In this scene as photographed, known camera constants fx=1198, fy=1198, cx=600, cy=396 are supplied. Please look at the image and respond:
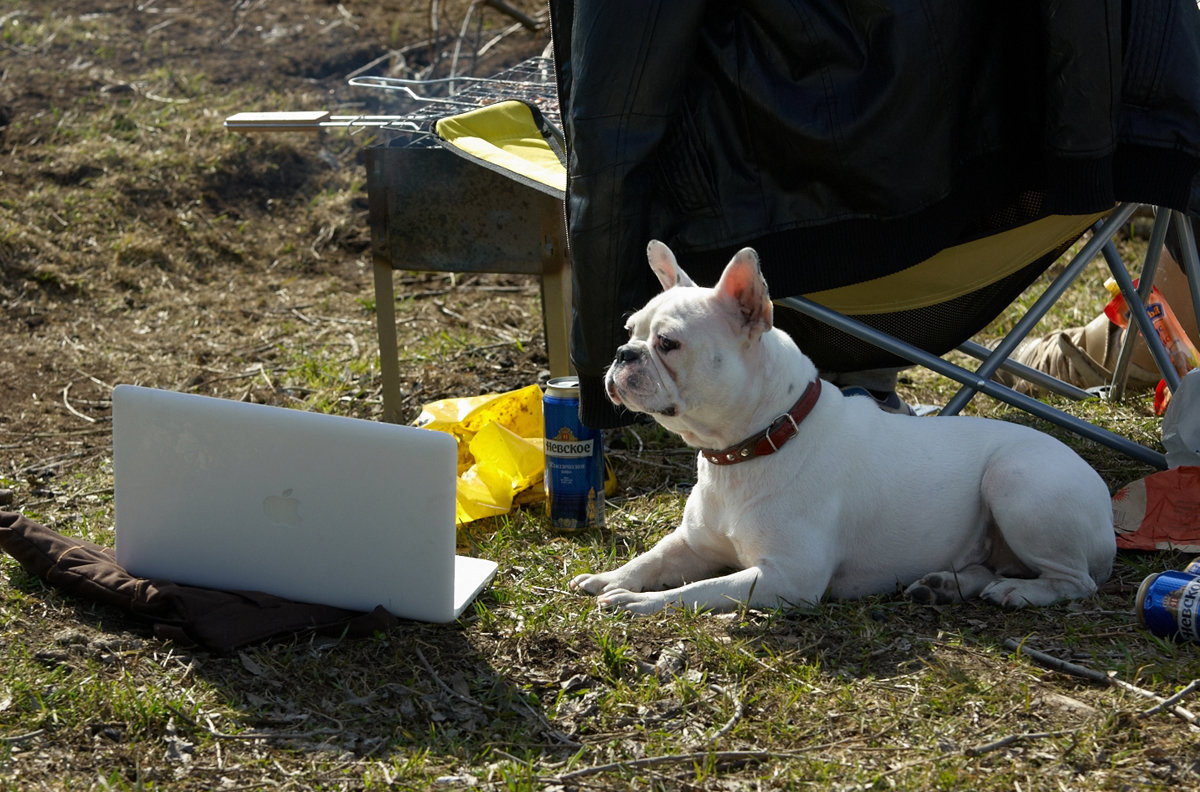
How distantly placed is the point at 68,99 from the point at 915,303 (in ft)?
21.0

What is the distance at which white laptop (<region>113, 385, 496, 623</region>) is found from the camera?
2.77 m

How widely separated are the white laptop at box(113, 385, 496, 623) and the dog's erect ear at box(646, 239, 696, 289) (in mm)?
699

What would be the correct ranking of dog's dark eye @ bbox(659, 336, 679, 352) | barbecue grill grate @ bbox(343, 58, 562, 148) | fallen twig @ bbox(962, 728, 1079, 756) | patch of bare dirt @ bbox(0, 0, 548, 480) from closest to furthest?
fallen twig @ bbox(962, 728, 1079, 756)
dog's dark eye @ bbox(659, 336, 679, 352)
barbecue grill grate @ bbox(343, 58, 562, 148)
patch of bare dirt @ bbox(0, 0, 548, 480)

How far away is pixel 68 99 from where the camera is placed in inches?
311

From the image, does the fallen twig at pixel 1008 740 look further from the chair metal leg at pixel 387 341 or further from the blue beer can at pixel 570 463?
the chair metal leg at pixel 387 341

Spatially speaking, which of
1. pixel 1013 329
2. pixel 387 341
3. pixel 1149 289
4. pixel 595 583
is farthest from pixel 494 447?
pixel 1149 289

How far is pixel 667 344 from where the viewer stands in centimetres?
283

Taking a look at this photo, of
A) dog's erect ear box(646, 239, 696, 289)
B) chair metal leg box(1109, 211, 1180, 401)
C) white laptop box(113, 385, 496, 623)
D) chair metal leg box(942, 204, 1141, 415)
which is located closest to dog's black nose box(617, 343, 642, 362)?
dog's erect ear box(646, 239, 696, 289)

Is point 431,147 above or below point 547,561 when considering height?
above

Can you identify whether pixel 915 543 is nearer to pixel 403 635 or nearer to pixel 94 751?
pixel 403 635

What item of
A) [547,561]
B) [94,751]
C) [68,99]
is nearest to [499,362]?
[547,561]

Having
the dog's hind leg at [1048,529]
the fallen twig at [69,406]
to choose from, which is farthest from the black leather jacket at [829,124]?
the fallen twig at [69,406]

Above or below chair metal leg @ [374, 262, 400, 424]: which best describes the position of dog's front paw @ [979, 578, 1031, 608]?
below

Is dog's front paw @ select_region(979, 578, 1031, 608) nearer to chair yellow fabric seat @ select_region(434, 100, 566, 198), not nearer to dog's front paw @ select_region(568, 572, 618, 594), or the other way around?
dog's front paw @ select_region(568, 572, 618, 594)
